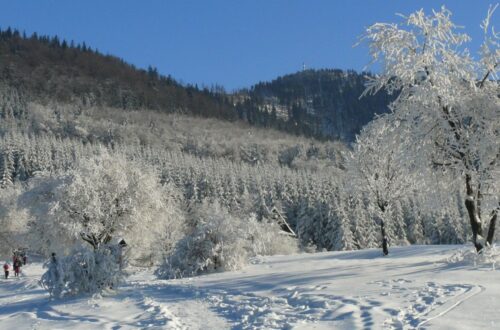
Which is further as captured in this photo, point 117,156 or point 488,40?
point 117,156

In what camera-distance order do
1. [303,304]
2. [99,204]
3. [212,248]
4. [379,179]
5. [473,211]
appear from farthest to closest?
[99,204], [379,179], [212,248], [473,211], [303,304]

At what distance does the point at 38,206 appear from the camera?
1304 inches

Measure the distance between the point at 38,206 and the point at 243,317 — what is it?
26.4 metres

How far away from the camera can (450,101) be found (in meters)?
15.7

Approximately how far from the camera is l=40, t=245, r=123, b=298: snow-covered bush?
16469 mm

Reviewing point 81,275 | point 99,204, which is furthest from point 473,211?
point 99,204

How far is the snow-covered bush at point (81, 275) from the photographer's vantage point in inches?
648

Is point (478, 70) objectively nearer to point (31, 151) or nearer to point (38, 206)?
point (38, 206)

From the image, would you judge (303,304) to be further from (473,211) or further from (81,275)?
(81,275)

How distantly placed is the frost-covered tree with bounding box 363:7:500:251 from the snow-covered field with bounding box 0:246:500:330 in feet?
10.9

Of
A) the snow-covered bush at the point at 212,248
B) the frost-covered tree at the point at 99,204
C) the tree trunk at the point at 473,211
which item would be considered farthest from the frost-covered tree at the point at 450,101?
the frost-covered tree at the point at 99,204

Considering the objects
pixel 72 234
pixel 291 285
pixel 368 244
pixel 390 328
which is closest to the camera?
pixel 390 328

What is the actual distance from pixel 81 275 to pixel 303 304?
347 inches

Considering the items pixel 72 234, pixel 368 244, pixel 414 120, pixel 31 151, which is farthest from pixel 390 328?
pixel 31 151
